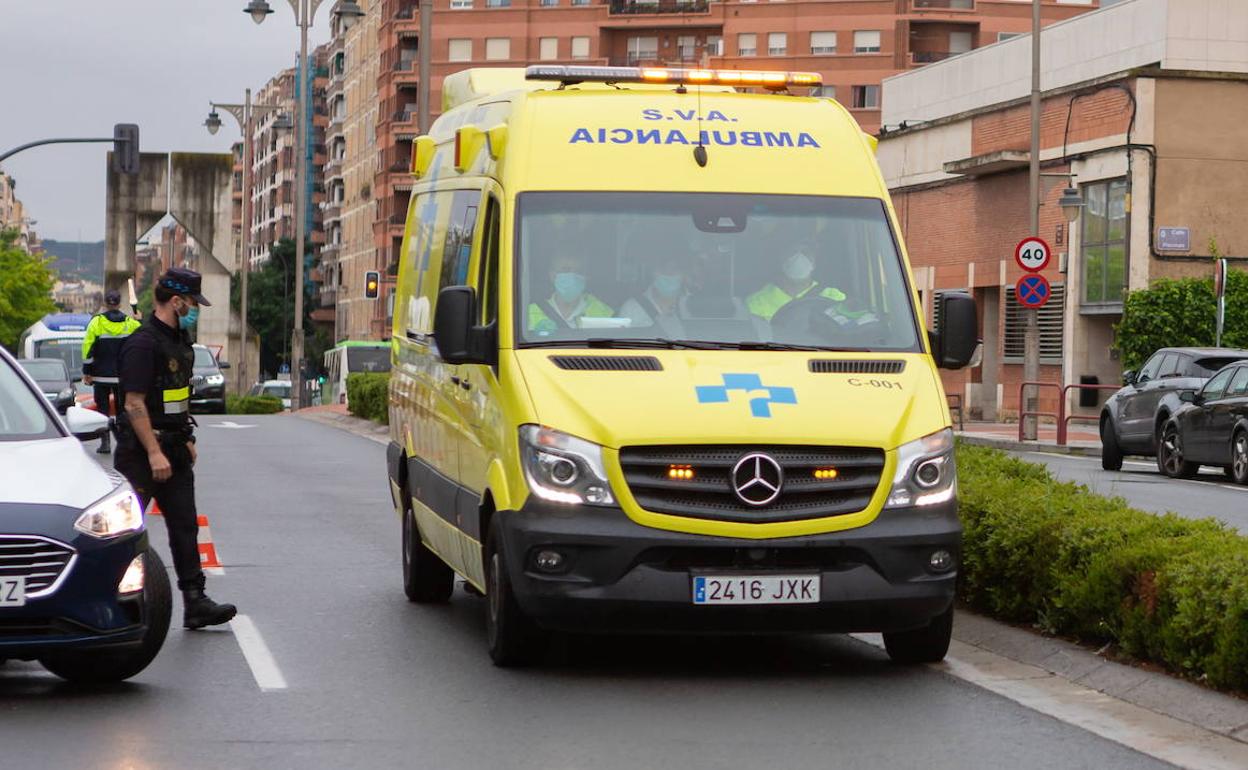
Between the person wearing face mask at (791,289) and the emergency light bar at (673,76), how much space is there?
3.51 feet

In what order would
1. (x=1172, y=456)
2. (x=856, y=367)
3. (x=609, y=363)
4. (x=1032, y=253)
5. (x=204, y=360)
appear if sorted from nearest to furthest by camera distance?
(x=609, y=363) → (x=856, y=367) → (x=1172, y=456) → (x=1032, y=253) → (x=204, y=360)

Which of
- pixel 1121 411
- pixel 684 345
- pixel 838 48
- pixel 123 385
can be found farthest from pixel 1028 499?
pixel 838 48

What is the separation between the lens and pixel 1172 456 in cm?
2914

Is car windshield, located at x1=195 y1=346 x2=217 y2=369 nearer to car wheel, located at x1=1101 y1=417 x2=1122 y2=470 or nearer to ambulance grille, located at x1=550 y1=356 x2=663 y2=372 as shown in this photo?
car wheel, located at x1=1101 y1=417 x2=1122 y2=470

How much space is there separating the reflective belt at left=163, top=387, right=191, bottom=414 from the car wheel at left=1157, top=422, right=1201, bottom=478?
63.3 feet

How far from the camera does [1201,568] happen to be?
30.5ft

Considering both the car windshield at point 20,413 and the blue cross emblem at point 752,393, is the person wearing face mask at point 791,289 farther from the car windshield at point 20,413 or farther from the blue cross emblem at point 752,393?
the car windshield at point 20,413

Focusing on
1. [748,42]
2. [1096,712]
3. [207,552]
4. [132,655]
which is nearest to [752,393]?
[1096,712]

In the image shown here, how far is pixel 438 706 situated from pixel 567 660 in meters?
1.42

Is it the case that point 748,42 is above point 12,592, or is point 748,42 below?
above

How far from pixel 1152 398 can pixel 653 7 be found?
8397cm

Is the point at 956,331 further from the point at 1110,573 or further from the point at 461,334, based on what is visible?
the point at 461,334

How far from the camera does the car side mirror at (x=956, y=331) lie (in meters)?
10.5

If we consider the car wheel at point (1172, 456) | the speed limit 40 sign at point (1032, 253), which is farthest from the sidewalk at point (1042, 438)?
the car wheel at point (1172, 456)
